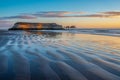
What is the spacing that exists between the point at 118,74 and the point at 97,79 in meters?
0.76

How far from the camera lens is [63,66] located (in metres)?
6.53

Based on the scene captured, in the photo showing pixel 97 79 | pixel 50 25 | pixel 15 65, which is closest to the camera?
pixel 97 79

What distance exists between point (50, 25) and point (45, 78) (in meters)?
127

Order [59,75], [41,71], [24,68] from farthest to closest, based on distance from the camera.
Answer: [24,68], [41,71], [59,75]

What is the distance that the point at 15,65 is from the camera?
672cm

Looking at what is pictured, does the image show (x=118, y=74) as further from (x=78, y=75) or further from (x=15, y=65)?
(x=15, y=65)

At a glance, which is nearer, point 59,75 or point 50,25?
point 59,75

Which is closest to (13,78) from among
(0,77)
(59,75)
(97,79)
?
(0,77)

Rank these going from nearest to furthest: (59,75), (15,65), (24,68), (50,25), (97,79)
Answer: (97,79) → (59,75) → (24,68) → (15,65) → (50,25)

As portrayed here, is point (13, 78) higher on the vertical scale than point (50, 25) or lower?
higher

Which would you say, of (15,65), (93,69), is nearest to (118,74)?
(93,69)

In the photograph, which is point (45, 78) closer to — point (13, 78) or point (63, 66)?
point (13, 78)

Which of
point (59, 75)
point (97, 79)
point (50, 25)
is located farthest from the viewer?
point (50, 25)

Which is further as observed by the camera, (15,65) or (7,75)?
(15,65)
